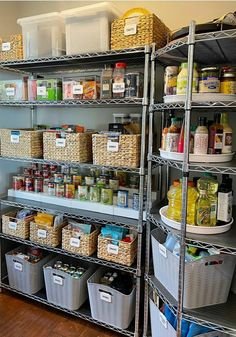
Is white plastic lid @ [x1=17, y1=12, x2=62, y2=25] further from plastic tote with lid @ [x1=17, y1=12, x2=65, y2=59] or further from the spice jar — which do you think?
the spice jar

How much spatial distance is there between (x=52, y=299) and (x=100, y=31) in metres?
1.90

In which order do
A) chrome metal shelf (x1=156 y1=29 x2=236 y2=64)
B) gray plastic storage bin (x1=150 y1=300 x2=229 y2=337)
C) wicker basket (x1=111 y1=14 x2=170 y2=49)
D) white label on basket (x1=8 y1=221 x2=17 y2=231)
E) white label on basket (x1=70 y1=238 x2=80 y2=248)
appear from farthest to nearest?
white label on basket (x1=8 y1=221 x2=17 y2=231)
white label on basket (x1=70 y1=238 x2=80 y2=248)
wicker basket (x1=111 y1=14 x2=170 y2=49)
gray plastic storage bin (x1=150 y1=300 x2=229 y2=337)
chrome metal shelf (x1=156 y1=29 x2=236 y2=64)

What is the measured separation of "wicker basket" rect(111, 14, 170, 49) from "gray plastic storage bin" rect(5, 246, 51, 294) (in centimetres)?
169

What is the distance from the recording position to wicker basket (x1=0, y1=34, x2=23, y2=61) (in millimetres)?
1974

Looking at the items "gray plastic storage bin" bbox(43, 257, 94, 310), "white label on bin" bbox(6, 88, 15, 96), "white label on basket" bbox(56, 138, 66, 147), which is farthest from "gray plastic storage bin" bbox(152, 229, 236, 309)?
"white label on bin" bbox(6, 88, 15, 96)

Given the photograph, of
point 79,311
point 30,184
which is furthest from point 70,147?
point 79,311

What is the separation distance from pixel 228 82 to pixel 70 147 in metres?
1.05

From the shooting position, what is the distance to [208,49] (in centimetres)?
150

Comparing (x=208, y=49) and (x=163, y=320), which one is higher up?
(x=208, y=49)

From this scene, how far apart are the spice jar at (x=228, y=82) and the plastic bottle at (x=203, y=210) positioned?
0.51m

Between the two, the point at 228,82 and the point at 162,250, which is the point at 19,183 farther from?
the point at 228,82

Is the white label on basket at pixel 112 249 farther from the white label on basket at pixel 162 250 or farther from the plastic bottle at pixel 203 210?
the plastic bottle at pixel 203 210

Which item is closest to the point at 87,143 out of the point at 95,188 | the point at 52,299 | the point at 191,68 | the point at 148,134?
the point at 95,188

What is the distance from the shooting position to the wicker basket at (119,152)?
172 centimetres
